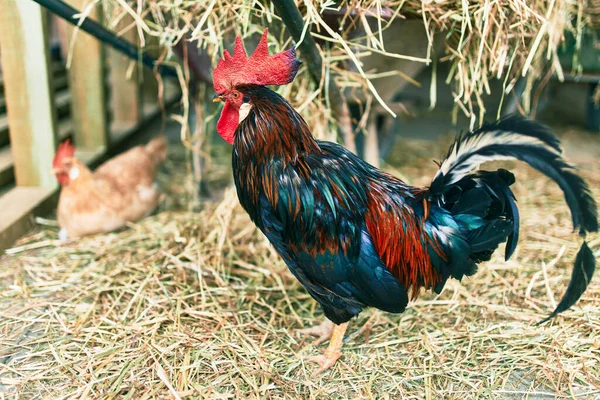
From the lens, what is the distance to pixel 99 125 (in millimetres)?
4238

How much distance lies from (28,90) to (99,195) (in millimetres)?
806

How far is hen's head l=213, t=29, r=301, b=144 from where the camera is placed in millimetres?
1803

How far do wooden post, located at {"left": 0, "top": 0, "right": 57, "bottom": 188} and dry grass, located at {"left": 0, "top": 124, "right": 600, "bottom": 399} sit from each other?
0.55m

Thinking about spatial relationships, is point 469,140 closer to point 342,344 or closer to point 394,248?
point 394,248

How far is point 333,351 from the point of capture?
2.14 m

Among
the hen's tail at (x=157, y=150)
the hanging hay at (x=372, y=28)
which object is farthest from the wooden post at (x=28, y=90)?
the hanging hay at (x=372, y=28)

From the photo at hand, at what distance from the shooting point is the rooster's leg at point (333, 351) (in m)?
2.11

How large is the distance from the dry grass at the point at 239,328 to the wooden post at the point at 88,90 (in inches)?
54.0

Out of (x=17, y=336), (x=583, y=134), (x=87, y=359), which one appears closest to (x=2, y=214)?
(x=17, y=336)

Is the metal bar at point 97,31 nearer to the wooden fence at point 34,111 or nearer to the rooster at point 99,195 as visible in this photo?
the wooden fence at point 34,111

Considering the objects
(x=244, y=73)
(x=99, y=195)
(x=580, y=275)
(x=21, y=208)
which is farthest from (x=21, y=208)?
(x=580, y=275)

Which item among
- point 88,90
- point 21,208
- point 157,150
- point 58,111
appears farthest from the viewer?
point 58,111

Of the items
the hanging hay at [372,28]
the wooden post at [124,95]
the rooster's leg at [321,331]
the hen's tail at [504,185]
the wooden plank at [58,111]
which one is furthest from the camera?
the wooden post at [124,95]

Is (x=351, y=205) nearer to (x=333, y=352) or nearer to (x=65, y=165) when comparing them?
(x=333, y=352)
